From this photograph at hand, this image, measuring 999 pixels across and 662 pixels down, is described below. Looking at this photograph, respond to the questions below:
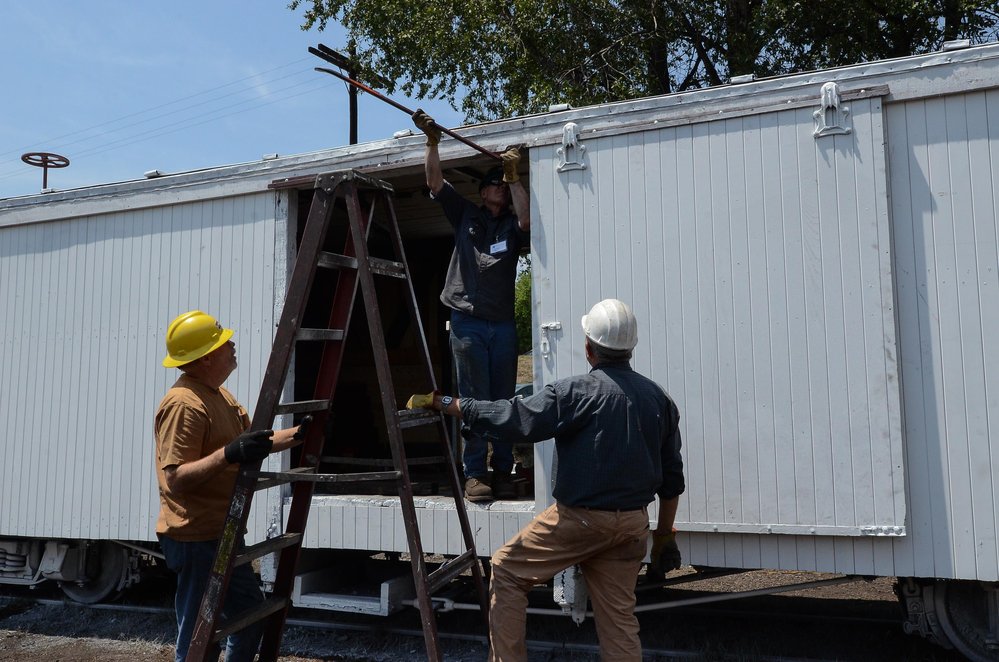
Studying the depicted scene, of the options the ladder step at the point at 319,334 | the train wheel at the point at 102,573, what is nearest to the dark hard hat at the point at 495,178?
the ladder step at the point at 319,334

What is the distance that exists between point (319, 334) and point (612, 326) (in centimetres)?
128

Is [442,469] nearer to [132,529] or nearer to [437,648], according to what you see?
[132,529]

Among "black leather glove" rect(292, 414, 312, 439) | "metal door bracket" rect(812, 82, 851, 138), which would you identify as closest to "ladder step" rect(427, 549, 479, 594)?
"black leather glove" rect(292, 414, 312, 439)

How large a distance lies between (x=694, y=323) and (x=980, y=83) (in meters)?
1.70

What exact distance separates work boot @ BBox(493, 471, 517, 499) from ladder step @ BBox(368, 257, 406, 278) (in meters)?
1.56

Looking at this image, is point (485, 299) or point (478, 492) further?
point (485, 299)

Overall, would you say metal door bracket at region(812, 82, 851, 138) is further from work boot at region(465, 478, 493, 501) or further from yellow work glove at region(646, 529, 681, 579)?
work boot at region(465, 478, 493, 501)

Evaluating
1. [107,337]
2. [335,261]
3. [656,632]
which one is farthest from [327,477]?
[107,337]

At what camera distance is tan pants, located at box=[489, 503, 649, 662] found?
3244mm

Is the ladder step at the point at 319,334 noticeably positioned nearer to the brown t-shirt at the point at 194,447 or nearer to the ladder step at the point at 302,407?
the ladder step at the point at 302,407

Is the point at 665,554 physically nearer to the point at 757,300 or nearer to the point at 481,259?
the point at 757,300

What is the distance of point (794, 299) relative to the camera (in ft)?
13.4

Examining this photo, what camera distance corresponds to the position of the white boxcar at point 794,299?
3.84 m

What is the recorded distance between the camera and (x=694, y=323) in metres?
4.28
